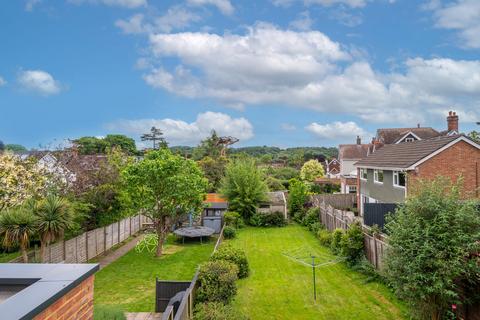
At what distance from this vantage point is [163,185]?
1839 centimetres

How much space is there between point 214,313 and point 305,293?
5.16 m

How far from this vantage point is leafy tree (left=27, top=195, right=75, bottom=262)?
12.8 meters

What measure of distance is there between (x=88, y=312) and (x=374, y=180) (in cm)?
2424

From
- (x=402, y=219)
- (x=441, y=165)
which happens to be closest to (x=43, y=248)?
(x=402, y=219)

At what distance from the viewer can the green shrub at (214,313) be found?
8.29 metres

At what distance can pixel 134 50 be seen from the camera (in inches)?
809

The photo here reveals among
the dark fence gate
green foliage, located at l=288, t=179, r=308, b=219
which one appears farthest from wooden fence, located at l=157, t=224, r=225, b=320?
green foliage, located at l=288, t=179, r=308, b=219

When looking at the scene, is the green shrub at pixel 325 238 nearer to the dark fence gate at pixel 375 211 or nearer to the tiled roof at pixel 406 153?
the dark fence gate at pixel 375 211

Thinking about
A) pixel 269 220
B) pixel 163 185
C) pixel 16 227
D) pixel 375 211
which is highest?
pixel 163 185

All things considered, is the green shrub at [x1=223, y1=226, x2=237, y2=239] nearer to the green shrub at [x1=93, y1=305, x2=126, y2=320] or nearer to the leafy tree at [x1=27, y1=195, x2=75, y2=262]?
the leafy tree at [x1=27, y1=195, x2=75, y2=262]

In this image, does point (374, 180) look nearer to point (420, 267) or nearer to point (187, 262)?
point (187, 262)

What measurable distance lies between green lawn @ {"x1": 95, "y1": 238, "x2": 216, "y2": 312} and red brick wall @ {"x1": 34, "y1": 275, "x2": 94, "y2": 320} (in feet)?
29.6

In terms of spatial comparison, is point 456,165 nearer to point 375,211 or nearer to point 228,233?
point 375,211

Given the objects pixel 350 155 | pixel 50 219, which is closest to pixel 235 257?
pixel 50 219
